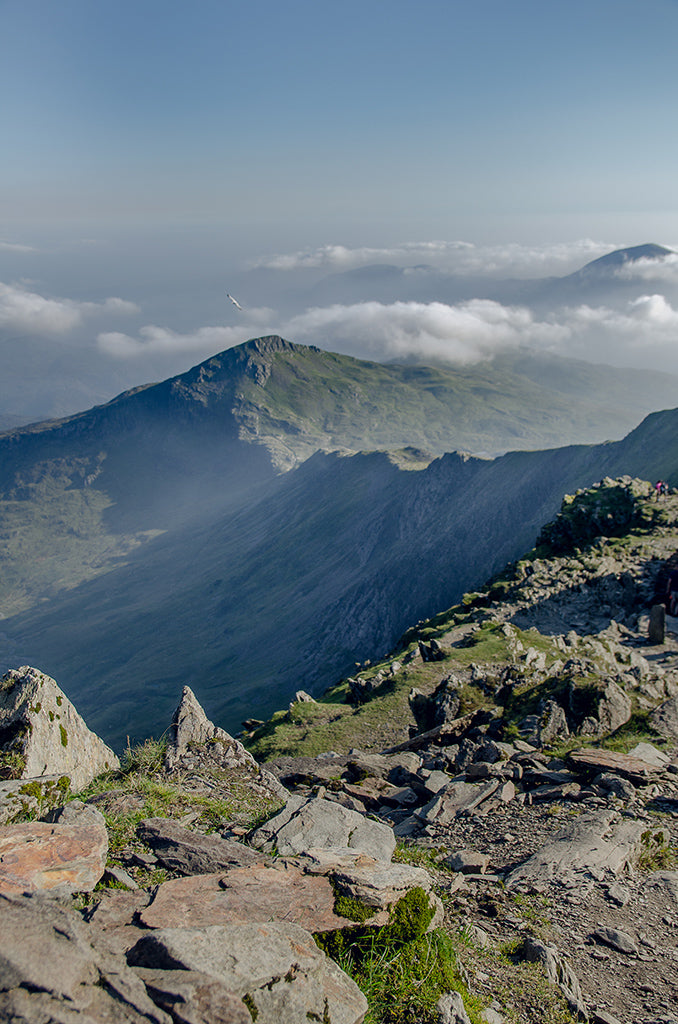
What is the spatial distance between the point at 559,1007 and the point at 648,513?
49.6 m

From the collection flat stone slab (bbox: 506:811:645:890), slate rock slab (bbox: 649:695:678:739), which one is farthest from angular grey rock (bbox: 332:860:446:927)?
slate rock slab (bbox: 649:695:678:739)

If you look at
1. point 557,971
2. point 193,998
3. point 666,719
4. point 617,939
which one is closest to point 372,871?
point 557,971

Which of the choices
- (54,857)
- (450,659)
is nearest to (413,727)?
(450,659)

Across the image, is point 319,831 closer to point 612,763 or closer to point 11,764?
point 11,764

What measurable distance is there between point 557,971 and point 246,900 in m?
5.03

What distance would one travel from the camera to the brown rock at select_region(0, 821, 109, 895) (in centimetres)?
838

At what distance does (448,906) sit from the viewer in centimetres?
1085

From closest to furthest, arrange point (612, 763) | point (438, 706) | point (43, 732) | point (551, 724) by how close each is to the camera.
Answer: point (43, 732)
point (612, 763)
point (551, 724)
point (438, 706)

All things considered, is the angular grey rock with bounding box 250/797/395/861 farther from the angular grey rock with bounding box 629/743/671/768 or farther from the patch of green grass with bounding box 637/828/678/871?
the angular grey rock with bounding box 629/743/671/768

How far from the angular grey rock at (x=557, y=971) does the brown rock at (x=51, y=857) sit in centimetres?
685

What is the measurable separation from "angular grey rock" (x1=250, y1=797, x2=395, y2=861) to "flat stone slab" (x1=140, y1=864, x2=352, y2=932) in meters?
2.03

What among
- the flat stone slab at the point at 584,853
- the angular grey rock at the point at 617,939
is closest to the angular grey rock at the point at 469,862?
the flat stone slab at the point at 584,853

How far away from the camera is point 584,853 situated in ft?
41.1

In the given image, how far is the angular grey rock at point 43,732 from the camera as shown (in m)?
14.8
